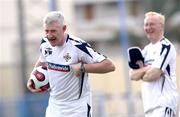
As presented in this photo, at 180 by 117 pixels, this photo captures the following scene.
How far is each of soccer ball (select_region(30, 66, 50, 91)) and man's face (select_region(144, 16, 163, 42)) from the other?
139 cm

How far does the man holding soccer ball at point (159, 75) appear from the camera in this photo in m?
10.0

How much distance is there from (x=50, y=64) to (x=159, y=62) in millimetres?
1407

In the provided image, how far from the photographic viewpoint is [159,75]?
9.97 m

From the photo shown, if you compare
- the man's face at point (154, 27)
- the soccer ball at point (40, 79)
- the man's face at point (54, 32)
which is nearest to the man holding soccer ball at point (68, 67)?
the man's face at point (54, 32)

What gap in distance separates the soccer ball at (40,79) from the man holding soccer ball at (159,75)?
1.22 metres

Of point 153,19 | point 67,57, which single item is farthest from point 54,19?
point 153,19

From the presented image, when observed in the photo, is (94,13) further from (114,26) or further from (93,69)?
(93,69)

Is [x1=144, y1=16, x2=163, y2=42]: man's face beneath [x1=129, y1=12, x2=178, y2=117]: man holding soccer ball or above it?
above

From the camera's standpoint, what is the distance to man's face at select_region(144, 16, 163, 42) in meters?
10.1

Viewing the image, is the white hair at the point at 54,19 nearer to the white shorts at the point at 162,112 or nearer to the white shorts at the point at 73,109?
the white shorts at the point at 73,109

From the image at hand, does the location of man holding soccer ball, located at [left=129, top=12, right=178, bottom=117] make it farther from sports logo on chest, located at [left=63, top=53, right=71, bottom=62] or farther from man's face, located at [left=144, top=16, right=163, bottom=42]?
sports logo on chest, located at [left=63, top=53, right=71, bottom=62]

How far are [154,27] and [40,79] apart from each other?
1549 mm

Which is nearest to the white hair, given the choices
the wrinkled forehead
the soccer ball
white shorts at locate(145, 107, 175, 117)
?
the soccer ball

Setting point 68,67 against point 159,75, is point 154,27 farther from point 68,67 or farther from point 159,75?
point 68,67
